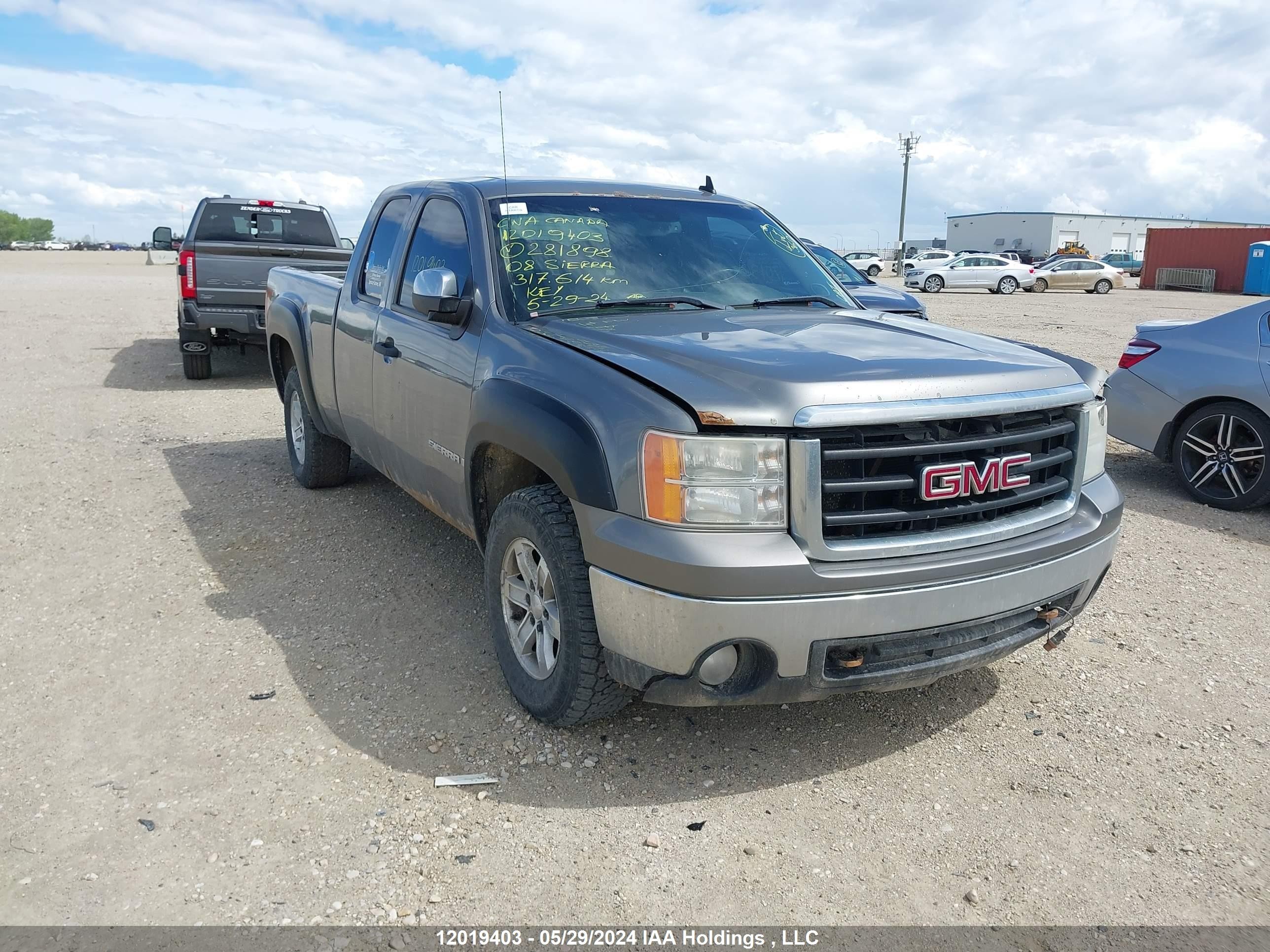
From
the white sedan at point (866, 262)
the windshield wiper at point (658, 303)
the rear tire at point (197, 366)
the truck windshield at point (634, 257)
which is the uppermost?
the truck windshield at point (634, 257)

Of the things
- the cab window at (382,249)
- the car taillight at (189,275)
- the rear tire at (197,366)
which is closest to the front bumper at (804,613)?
the cab window at (382,249)

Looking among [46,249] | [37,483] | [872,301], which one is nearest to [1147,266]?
[872,301]

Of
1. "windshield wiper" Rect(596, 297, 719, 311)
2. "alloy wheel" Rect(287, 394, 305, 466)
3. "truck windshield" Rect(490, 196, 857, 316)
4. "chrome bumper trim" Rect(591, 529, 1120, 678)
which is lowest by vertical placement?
"alloy wheel" Rect(287, 394, 305, 466)

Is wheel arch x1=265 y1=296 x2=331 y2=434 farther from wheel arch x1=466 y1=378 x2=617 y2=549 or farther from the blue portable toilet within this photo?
the blue portable toilet

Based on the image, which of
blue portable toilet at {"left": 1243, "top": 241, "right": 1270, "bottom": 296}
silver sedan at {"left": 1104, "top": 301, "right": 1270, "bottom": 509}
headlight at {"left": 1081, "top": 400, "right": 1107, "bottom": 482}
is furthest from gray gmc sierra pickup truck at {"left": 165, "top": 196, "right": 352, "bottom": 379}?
blue portable toilet at {"left": 1243, "top": 241, "right": 1270, "bottom": 296}

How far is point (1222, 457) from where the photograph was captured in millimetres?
6328

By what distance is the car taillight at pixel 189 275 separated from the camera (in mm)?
10414

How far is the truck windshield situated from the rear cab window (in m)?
8.72

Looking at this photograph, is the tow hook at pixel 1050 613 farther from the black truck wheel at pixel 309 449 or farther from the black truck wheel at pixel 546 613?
the black truck wheel at pixel 309 449

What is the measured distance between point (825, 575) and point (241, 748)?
2.05 meters

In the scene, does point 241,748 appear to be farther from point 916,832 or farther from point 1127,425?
point 1127,425

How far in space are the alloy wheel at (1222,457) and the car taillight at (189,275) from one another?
9.33 meters

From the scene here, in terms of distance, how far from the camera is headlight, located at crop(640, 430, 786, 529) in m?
2.75

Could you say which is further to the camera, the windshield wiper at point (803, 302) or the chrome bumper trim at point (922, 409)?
the windshield wiper at point (803, 302)
